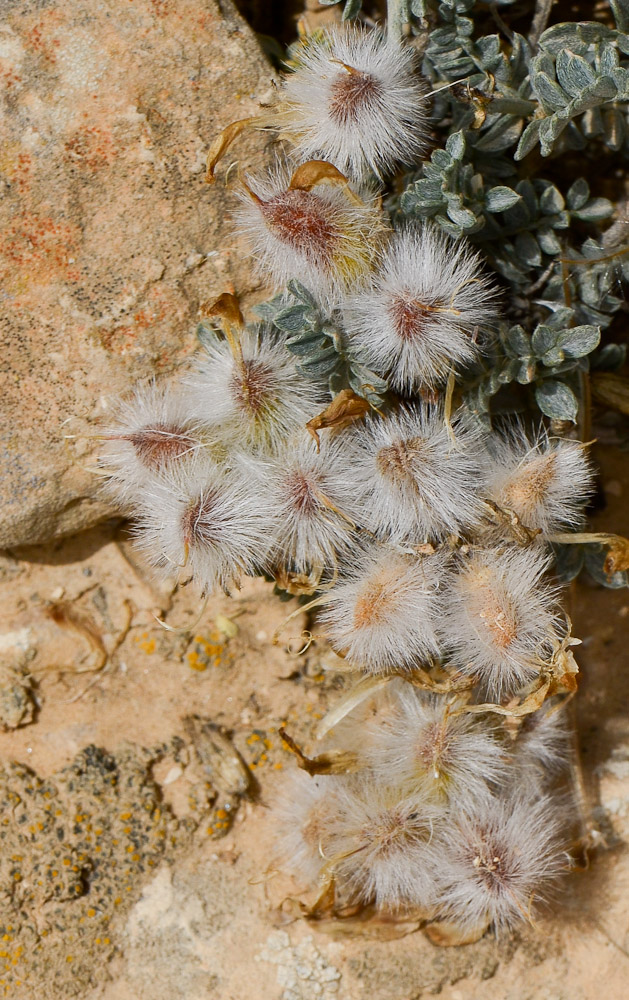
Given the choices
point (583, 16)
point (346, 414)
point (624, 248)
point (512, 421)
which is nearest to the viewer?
point (346, 414)

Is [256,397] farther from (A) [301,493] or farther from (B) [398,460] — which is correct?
(B) [398,460]

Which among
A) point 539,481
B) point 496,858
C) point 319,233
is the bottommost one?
point 496,858

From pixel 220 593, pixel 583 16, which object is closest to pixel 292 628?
pixel 220 593

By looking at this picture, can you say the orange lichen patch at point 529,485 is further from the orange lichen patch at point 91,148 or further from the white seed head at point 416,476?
the orange lichen patch at point 91,148

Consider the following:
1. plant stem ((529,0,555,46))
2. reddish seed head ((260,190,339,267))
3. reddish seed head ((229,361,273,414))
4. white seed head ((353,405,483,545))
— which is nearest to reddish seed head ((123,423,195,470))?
reddish seed head ((229,361,273,414))

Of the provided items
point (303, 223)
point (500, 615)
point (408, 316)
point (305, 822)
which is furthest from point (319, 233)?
point (305, 822)

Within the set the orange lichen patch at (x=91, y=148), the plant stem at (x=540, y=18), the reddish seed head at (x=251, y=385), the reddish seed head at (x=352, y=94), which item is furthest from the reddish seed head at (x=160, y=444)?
the plant stem at (x=540, y=18)

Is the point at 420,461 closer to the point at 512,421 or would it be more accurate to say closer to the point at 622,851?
the point at 512,421
